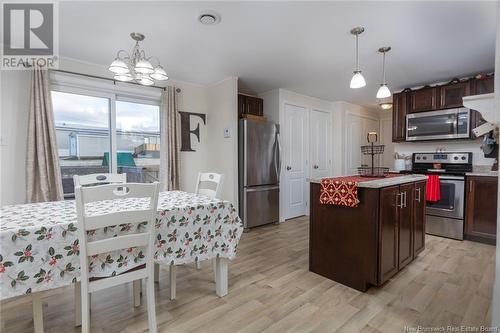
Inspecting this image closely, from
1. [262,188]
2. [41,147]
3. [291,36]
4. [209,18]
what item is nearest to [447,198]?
[262,188]

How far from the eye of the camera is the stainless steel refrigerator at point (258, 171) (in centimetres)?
383

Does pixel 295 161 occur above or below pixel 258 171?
above

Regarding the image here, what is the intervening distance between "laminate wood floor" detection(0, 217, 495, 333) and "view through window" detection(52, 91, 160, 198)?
5.41ft

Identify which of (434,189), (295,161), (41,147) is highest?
(41,147)

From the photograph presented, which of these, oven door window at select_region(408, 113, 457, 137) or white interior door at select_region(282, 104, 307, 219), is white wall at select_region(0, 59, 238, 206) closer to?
white interior door at select_region(282, 104, 307, 219)

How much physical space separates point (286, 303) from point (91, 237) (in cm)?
146

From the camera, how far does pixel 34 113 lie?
2.70 meters

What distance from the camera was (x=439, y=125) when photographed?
3.76m

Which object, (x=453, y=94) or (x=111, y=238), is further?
(x=453, y=94)

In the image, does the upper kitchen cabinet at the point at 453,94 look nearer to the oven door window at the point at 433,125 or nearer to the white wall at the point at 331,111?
the oven door window at the point at 433,125

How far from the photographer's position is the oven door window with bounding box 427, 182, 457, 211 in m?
3.42

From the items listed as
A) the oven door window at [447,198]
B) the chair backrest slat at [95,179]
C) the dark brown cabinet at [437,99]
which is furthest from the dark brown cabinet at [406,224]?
the chair backrest slat at [95,179]

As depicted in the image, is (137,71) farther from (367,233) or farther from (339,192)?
(367,233)

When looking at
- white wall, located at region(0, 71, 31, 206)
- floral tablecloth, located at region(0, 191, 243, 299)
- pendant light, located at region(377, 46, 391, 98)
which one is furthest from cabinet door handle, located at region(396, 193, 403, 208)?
white wall, located at region(0, 71, 31, 206)
